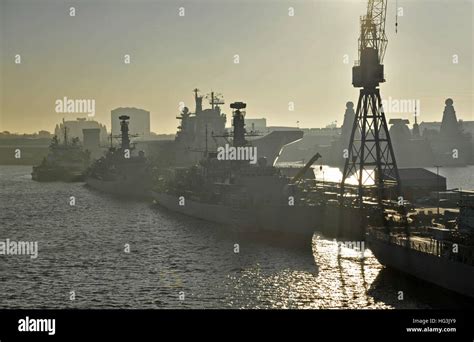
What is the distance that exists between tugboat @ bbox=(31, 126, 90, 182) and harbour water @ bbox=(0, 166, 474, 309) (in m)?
75.2

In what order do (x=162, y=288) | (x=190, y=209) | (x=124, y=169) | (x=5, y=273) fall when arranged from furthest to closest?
(x=124, y=169)
(x=190, y=209)
(x=5, y=273)
(x=162, y=288)

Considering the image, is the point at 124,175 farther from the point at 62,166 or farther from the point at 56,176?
the point at 62,166

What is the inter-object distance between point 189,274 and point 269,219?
14.4 m

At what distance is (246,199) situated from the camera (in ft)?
144

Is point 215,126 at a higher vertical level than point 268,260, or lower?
higher

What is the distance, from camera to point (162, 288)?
2552cm

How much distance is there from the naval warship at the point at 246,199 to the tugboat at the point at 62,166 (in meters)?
65.5

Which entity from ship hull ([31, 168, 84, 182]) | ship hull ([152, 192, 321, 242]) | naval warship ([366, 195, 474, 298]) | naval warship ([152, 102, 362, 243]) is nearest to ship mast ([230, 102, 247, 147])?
naval warship ([152, 102, 362, 243])

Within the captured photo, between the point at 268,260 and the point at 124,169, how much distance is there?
53.1 metres

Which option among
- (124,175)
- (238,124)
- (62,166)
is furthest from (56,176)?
(238,124)
